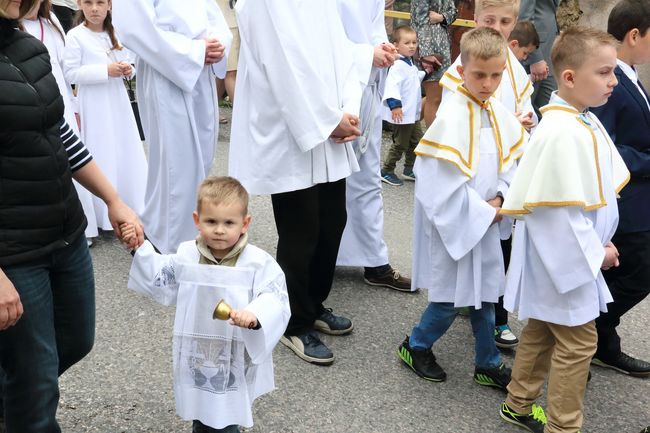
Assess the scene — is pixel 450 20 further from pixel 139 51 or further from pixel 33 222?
pixel 33 222

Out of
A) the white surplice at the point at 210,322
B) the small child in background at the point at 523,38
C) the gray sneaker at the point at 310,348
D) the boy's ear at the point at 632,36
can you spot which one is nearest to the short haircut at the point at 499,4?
the boy's ear at the point at 632,36

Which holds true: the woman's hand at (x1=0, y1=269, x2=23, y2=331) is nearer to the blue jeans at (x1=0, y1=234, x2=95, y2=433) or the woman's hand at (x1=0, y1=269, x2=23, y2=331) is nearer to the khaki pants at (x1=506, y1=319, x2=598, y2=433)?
the blue jeans at (x1=0, y1=234, x2=95, y2=433)

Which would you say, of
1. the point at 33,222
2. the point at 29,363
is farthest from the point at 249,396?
the point at 33,222

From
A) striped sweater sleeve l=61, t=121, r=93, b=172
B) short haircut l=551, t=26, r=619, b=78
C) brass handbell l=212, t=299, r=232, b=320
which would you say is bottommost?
brass handbell l=212, t=299, r=232, b=320

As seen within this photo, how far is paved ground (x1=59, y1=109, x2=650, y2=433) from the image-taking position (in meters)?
3.18

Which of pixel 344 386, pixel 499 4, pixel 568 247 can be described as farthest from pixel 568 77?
pixel 344 386

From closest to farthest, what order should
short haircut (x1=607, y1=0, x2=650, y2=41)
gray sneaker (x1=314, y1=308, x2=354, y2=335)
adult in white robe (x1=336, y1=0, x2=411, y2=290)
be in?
short haircut (x1=607, y1=0, x2=650, y2=41)
gray sneaker (x1=314, y1=308, x2=354, y2=335)
adult in white robe (x1=336, y1=0, x2=411, y2=290)

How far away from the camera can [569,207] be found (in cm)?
286

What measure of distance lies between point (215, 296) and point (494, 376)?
150 centimetres

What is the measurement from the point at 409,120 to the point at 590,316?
154 inches

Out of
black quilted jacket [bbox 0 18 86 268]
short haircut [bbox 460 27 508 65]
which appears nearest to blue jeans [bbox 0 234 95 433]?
A: black quilted jacket [bbox 0 18 86 268]

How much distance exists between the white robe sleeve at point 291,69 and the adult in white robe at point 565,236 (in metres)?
0.84

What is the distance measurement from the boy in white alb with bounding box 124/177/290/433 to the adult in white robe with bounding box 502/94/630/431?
100 cm

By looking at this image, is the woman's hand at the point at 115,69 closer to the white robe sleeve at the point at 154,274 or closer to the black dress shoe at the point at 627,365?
the white robe sleeve at the point at 154,274
